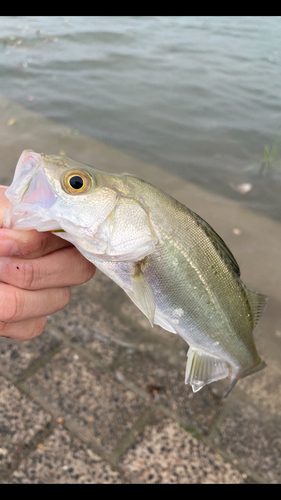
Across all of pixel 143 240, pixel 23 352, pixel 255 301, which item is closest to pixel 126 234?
pixel 143 240

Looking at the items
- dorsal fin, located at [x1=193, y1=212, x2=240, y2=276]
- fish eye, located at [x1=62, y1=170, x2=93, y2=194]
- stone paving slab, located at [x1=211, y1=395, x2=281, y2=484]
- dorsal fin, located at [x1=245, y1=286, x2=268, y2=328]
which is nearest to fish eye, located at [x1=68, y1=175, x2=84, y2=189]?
fish eye, located at [x1=62, y1=170, x2=93, y2=194]

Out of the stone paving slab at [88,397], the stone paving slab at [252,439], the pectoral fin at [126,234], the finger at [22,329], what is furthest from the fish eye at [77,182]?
the stone paving slab at [252,439]

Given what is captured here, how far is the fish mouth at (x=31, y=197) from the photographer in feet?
4.23

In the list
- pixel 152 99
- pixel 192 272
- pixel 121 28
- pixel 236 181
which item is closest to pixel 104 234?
pixel 192 272

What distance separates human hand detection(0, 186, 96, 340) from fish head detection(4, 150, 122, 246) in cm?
12

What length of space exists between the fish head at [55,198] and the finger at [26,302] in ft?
1.09

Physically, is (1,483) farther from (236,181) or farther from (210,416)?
(236,181)

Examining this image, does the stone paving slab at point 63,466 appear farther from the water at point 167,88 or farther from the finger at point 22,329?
the water at point 167,88

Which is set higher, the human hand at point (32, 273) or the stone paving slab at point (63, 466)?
the human hand at point (32, 273)

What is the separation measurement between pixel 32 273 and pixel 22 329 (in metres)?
0.38

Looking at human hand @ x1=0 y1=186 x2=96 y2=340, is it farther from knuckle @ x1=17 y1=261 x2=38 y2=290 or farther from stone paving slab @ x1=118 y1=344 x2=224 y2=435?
stone paving slab @ x1=118 y1=344 x2=224 y2=435

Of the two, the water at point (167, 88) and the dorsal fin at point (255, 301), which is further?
the water at point (167, 88)
